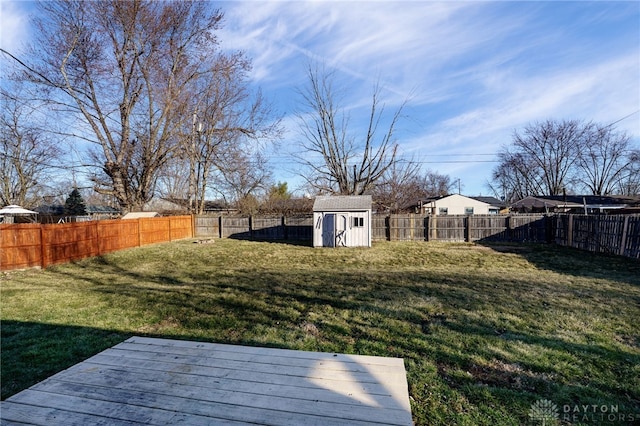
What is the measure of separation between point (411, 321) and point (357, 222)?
11050 mm

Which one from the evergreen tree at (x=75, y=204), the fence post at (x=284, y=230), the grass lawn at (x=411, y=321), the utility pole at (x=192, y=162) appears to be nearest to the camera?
the grass lawn at (x=411, y=321)

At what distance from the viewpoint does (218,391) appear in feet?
6.31

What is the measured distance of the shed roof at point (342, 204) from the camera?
1559 cm

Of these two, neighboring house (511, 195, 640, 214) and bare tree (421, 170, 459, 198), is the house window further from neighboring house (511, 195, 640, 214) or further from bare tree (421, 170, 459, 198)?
bare tree (421, 170, 459, 198)

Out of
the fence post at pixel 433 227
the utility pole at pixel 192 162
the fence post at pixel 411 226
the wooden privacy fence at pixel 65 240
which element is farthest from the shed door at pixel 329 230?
the utility pole at pixel 192 162

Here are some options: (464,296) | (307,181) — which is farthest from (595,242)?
(307,181)

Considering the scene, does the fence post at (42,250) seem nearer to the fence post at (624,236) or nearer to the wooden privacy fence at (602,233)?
the wooden privacy fence at (602,233)

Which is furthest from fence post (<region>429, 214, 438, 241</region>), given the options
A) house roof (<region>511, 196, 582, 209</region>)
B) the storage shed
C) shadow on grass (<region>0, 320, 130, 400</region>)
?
shadow on grass (<region>0, 320, 130, 400</region>)

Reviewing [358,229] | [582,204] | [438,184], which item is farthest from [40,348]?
[438,184]

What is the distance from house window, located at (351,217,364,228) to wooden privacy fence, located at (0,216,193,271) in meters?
10.3

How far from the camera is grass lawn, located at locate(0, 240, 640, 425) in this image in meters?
2.80

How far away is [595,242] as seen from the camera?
12.0 m

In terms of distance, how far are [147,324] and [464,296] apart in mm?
5312

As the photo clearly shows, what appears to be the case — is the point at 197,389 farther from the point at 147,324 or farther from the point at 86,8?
the point at 86,8
